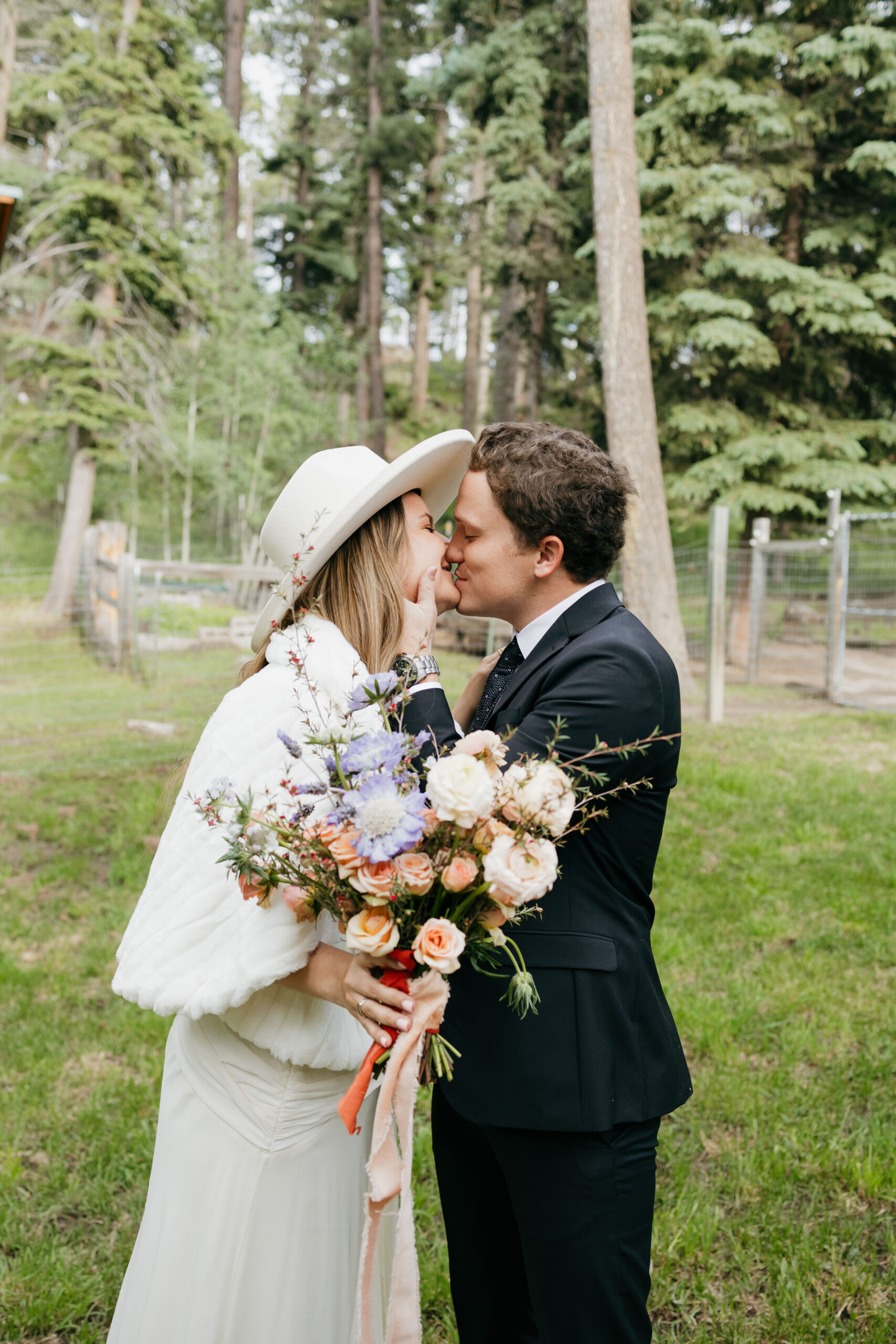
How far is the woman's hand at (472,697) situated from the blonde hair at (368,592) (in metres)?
0.47

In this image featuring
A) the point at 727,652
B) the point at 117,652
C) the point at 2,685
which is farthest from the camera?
the point at 727,652

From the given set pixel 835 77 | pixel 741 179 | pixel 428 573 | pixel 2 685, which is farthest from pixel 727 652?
pixel 428 573

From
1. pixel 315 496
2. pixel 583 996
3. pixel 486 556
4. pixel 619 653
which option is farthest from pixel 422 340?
pixel 583 996

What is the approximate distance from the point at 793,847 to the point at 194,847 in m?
5.75

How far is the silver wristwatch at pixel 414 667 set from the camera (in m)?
1.92

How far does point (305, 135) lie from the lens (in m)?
30.2

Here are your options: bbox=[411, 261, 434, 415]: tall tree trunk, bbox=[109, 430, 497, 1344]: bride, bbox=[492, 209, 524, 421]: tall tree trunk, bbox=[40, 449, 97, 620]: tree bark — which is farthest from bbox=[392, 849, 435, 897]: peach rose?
bbox=[411, 261, 434, 415]: tall tree trunk

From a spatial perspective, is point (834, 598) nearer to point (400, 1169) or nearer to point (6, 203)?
point (6, 203)

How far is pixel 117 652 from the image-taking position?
10656 mm

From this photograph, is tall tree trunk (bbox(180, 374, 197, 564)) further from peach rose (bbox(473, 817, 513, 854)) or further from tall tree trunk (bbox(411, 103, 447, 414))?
peach rose (bbox(473, 817, 513, 854))

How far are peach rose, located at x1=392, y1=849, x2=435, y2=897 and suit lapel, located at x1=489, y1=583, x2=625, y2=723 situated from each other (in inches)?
30.4

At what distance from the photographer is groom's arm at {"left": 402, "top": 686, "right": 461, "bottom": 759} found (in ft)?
5.90

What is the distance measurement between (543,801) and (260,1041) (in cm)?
88

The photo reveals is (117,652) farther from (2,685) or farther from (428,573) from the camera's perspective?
(428,573)
